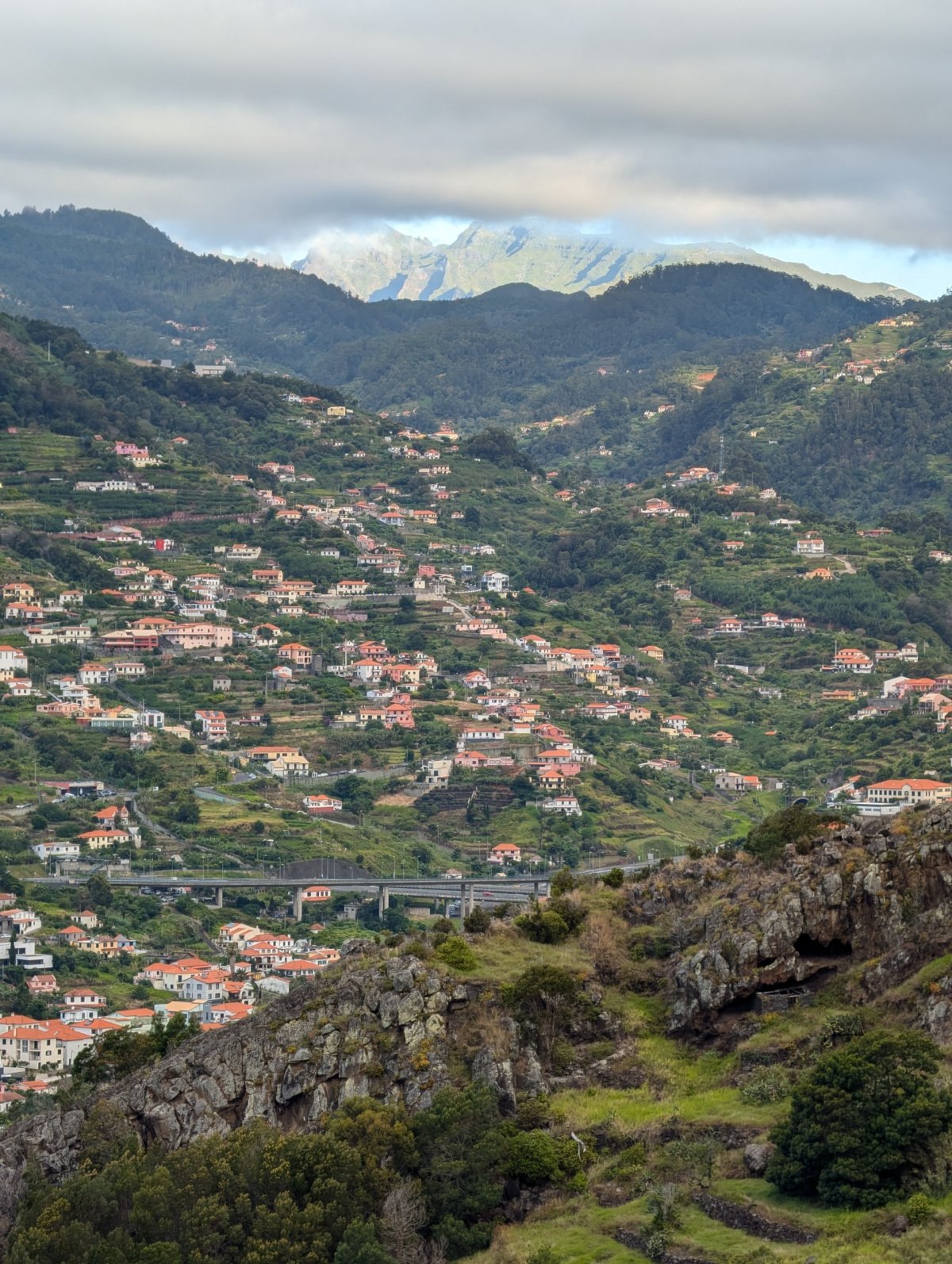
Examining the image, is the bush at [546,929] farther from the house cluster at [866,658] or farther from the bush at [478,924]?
the house cluster at [866,658]

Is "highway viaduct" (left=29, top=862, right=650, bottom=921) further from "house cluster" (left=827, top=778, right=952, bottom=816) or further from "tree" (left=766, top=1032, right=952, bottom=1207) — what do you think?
"tree" (left=766, top=1032, right=952, bottom=1207)

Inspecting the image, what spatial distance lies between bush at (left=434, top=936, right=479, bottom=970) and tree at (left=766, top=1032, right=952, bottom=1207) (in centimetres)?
705

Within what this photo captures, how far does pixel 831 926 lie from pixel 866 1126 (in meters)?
5.80

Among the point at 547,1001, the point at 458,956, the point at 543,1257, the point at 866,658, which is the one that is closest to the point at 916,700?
the point at 866,658

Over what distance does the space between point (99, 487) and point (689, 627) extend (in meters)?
38.1

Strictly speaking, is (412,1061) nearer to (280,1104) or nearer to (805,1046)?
(280,1104)

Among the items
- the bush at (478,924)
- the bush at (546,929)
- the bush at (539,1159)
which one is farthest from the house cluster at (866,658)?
the bush at (539,1159)

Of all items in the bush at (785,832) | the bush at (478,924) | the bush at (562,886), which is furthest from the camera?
the bush at (562,886)

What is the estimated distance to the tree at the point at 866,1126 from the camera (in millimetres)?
26016

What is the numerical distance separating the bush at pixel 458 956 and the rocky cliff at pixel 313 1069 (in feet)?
1.59

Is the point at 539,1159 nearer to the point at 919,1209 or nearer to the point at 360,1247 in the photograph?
the point at 360,1247

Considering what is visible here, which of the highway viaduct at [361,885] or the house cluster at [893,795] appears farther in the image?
the house cluster at [893,795]

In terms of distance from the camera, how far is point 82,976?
70562mm

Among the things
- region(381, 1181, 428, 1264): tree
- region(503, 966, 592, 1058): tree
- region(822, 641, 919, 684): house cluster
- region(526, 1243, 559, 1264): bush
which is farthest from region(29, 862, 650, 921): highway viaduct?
region(526, 1243, 559, 1264): bush
